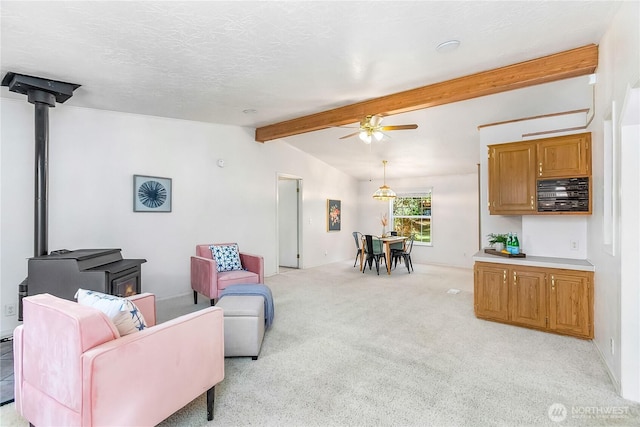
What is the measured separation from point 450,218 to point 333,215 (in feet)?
9.50

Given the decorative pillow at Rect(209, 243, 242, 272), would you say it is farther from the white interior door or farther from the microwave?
the microwave

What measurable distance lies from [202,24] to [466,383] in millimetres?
3290

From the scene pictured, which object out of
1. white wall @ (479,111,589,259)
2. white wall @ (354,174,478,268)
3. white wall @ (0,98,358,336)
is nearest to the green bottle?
white wall @ (479,111,589,259)

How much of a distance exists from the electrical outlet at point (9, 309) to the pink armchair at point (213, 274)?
1.82 m

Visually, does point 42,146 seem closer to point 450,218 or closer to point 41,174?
point 41,174

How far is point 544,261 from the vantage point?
3.29m

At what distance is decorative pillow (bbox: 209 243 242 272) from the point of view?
172 inches

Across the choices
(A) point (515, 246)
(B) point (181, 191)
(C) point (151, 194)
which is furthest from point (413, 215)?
(C) point (151, 194)

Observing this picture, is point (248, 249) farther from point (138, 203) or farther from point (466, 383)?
point (466, 383)

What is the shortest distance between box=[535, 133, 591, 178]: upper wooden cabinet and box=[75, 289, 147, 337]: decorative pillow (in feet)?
13.2

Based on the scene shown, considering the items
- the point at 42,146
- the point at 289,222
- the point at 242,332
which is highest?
the point at 42,146

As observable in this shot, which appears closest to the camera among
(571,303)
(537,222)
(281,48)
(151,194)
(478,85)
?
(281,48)

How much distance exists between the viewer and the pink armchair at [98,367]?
135cm

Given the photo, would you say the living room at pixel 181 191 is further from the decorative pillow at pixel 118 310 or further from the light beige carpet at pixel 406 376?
the decorative pillow at pixel 118 310
